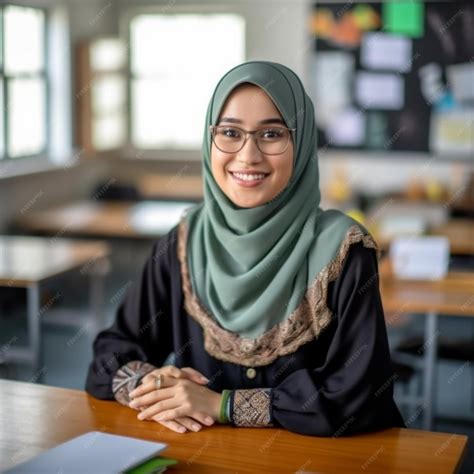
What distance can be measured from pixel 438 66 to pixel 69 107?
129 inches

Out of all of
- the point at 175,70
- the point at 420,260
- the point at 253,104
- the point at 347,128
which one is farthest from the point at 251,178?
the point at 175,70

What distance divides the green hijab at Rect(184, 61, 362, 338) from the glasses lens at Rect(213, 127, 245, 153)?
0.04 metres

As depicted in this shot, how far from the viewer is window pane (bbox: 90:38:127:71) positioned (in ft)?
25.1

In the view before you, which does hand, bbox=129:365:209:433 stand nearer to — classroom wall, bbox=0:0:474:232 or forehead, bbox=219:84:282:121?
forehead, bbox=219:84:282:121

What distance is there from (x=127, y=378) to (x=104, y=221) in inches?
176

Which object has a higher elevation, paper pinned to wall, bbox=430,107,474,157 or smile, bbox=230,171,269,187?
paper pinned to wall, bbox=430,107,474,157

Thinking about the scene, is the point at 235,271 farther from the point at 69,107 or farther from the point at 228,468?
the point at 69,107

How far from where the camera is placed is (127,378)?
5.80ft

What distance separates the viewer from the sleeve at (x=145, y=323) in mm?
1845

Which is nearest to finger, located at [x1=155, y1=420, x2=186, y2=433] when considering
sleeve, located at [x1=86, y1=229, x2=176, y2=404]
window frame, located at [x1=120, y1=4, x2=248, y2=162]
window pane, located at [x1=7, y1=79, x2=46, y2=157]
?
sleeve, located at [x1=86, y1=229, x2=176, y2=404]

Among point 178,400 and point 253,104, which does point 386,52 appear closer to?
point 253,104

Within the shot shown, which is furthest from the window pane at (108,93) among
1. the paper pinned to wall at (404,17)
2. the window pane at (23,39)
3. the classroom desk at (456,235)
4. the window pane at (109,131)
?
the classroom desk at (456,235)

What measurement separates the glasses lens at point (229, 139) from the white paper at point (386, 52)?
551 cm

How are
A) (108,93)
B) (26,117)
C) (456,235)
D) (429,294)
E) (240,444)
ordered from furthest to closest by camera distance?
(108,93)
(26,117)
(456,235)
(429,294)
(240,444)
